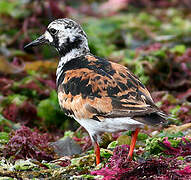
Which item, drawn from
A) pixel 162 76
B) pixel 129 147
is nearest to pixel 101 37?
pixel 162 76

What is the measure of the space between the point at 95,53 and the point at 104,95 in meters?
4.73

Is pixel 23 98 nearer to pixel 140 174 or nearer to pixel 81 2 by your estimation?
pixel 140 174

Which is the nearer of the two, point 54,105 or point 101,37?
point 54,105

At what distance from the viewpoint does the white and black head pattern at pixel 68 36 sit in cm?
585

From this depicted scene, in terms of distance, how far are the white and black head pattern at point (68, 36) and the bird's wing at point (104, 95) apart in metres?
0.54

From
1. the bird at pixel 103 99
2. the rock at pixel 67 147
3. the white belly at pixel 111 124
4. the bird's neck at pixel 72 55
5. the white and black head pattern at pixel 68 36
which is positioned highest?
the white and black head pattern at pixel 68 36

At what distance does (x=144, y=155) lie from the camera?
522 cm

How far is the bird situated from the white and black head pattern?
0.75 ft

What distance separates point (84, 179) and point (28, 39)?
Result: 5.97m

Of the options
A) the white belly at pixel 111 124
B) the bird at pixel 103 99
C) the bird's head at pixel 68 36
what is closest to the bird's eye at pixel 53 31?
the bird's head at pixel 68 36

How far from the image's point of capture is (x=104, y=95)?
193 inches

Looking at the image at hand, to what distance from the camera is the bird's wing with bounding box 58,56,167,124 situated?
471 centimetres

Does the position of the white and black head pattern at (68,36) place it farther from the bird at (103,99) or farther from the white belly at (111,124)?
the white belly at (111,124)

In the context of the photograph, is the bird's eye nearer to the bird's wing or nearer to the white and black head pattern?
the white and black head pattern
